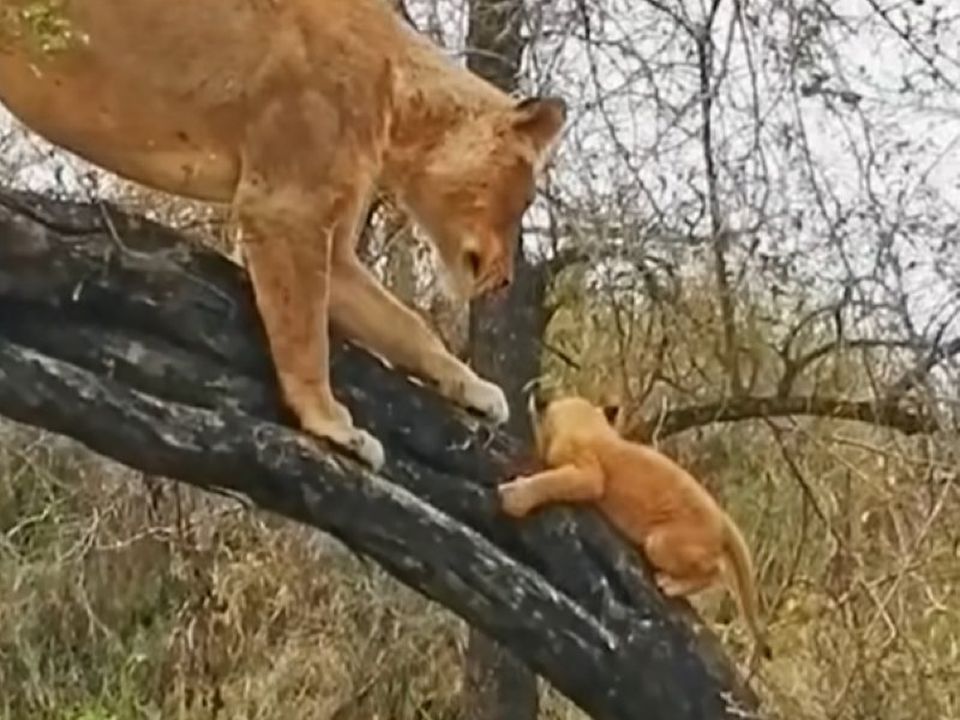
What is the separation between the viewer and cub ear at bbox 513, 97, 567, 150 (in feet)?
7.39

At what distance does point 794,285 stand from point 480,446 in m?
1.17

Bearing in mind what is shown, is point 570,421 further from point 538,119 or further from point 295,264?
point 295,264

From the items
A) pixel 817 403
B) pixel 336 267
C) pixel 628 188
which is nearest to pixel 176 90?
pixel 336 267

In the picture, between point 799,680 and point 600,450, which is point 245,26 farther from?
point 799,680

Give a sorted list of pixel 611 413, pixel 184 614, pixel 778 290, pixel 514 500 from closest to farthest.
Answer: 1. pixel 514 500
2. pixel 611 413
3. pixel 778 290
4. pixel 184 614

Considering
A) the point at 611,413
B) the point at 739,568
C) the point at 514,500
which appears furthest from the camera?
the point at 611,413

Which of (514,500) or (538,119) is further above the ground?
(538,119)

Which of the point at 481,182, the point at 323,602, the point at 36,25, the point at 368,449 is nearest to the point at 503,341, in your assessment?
the point at 323,602

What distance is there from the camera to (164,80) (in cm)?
213

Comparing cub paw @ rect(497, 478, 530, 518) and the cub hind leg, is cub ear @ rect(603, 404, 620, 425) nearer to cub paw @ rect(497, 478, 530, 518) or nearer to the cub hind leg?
the cub hind leg

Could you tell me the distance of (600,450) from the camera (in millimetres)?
2443

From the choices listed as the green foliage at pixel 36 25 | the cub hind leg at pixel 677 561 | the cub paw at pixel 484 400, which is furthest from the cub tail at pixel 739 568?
the green foliage at pixel 36 25

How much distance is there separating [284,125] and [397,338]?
0.28 meters

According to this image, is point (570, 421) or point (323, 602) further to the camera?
point (323, 602)
